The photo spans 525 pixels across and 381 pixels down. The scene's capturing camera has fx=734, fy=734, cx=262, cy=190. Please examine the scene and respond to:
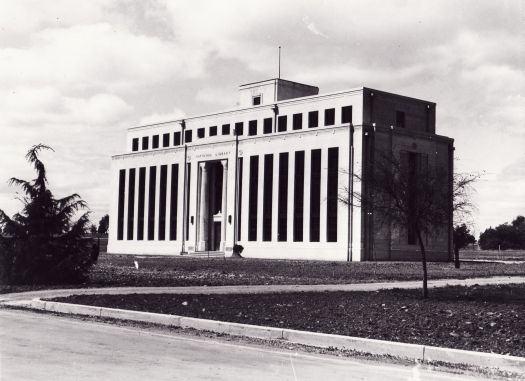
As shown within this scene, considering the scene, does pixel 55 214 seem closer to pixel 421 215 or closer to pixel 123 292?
pixel 123 292

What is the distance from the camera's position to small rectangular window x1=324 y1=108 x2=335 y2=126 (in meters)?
60.2

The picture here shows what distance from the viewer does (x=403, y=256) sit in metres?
58.9

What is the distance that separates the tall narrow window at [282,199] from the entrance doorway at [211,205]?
7.73 metres

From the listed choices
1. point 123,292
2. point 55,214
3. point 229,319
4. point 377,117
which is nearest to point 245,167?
point 377,117

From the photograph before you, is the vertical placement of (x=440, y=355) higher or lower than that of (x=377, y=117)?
lower

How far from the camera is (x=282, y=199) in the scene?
61.1 meters

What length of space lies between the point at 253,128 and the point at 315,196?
1103cm

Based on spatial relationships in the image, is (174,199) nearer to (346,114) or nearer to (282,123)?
(282,123)

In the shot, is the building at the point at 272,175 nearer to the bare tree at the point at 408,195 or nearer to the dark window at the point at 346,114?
the dark window at the point at 346,114

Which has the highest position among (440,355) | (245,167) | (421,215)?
(245,167)

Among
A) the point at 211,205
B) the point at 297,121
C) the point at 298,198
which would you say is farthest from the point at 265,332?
the point at 211,205

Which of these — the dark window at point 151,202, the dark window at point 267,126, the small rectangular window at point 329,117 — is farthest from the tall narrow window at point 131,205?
the small rectangular window at point 329,117

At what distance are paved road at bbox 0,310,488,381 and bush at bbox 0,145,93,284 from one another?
442 inches

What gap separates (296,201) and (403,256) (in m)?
9.67
